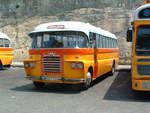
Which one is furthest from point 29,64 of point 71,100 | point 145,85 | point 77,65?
point 145,85

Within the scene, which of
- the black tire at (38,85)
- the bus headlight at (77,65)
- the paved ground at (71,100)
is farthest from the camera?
the black tire at (38,85)

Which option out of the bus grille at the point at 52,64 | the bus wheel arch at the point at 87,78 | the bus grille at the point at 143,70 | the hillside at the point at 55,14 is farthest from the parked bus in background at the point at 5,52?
the bus grille at the point at 143,70

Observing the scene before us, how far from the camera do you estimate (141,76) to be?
9.01 metres

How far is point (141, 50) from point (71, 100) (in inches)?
105

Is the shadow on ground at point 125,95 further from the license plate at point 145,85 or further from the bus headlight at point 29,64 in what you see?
the bus headlight at point 29,64

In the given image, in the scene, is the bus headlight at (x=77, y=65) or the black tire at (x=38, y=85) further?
the black tire at (x=38, y=85)

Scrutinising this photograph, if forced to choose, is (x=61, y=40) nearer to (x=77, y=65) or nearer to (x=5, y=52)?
(x=77, y=65)

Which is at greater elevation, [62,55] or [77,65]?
[62,55]

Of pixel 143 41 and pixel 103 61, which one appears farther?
pixel 103 61

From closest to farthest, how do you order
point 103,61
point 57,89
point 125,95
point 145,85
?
point 145,85 → point 125,95 → point 57,89 → point 103,61

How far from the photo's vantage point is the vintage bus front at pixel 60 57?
10500mm

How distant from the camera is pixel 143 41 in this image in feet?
29.9

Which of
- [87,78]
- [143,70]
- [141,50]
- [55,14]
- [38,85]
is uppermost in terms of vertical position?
[55,14]

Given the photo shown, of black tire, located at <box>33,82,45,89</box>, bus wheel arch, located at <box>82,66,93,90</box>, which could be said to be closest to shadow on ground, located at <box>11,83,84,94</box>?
black tire, located at <box>33,82,45,89</box>
